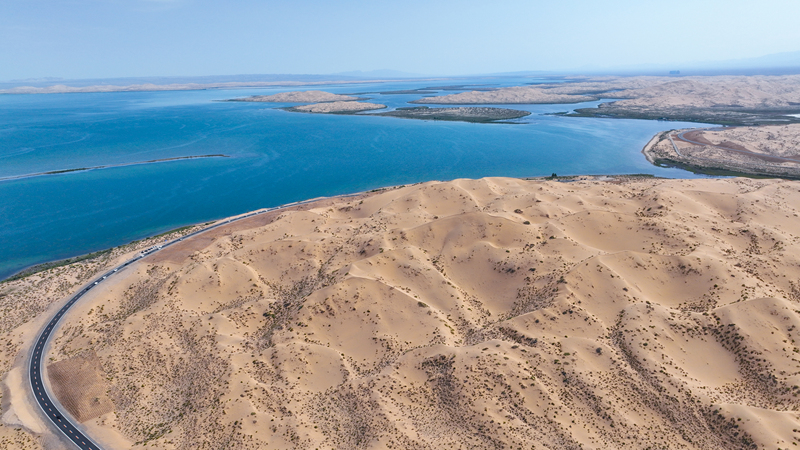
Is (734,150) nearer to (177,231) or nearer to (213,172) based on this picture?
(177,231)

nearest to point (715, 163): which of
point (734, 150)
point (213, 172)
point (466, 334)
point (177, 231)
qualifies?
point (734, 150)

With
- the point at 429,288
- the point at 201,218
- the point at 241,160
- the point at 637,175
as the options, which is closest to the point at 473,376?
the point at 429,288

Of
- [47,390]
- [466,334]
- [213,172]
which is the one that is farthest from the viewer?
[213,172]

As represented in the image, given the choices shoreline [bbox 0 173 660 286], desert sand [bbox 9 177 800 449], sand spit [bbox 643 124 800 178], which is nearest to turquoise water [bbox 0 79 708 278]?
shoreline [bbox 0 173 660 286]

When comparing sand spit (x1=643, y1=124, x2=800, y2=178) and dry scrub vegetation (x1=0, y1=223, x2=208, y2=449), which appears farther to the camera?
sand spit (x1=643, y1=124, x2=800, y2=178)

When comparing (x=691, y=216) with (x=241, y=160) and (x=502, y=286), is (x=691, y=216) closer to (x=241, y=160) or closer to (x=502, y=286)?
(x=502, y=286)

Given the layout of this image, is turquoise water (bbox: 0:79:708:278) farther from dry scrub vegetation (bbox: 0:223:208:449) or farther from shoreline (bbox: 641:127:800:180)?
dry scrub vegetation (bbox: 0:223:208:449)

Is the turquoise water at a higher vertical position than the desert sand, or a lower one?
lower
